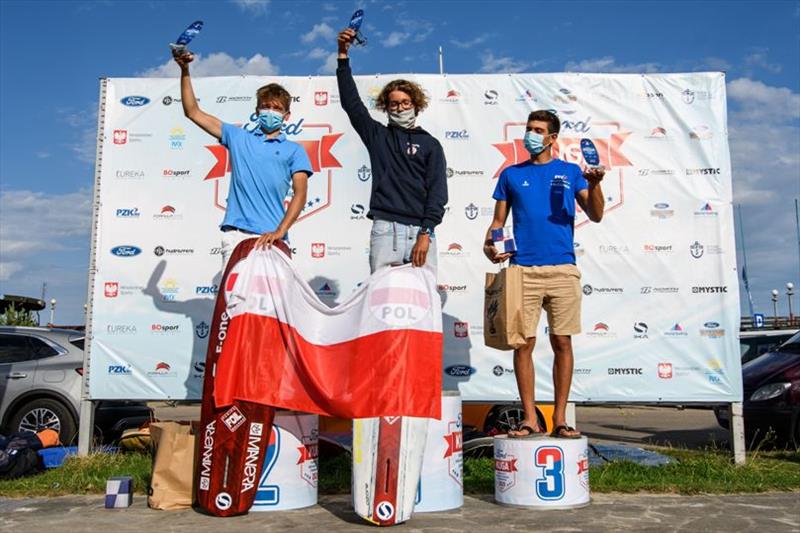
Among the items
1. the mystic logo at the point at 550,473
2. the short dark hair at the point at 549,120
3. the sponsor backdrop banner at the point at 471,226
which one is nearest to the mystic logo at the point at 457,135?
the sponsor backdrop banner at the point at 471,226

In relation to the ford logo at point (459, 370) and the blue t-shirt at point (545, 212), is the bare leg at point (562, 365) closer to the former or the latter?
the blue t-shirt at point (545, 212)

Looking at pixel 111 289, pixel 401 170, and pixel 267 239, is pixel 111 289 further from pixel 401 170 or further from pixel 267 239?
pixel 401 170

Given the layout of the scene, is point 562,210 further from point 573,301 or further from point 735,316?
point 735,316

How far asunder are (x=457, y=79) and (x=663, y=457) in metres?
3.54

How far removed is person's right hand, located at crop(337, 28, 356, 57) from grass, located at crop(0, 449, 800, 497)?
2.69m

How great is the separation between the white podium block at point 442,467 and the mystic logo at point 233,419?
99 cm

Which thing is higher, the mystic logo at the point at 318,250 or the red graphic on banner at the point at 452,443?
the mystic logo at the point at 318,250

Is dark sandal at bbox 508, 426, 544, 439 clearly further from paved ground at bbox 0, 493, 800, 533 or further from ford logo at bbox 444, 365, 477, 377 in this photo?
ford logo at bbox 444, 365, 477, 377

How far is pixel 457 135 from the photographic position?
19.9 feet

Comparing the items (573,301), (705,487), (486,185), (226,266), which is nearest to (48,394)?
(226,266)

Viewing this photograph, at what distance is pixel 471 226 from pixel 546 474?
264cm

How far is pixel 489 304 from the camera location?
4.32m

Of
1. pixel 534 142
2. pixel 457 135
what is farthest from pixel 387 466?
pixel 457 135

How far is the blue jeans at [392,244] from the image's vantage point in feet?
12.5
